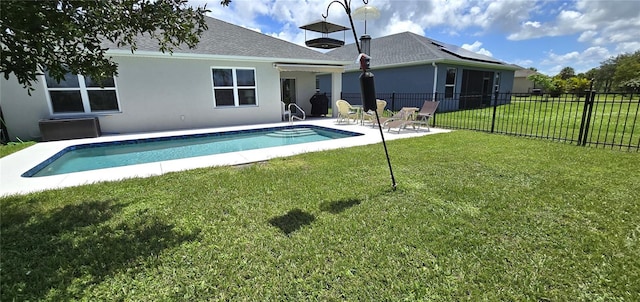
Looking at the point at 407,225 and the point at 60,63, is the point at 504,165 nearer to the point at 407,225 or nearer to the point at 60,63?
the point at 407,225

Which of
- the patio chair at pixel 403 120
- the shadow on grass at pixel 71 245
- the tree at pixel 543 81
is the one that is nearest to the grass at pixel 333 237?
the shadow on grass at pixel 71 245

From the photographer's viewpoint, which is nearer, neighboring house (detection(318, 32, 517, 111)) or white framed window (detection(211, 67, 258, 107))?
white framed window (detection(211, 67, 258, 107))

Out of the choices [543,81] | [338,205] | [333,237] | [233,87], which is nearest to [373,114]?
[233,87]

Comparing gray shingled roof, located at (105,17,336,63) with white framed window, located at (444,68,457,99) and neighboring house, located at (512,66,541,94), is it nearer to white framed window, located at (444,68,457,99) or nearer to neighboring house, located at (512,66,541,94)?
white framed window, located at (444,68,457,99)

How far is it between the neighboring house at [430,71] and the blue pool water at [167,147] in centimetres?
911

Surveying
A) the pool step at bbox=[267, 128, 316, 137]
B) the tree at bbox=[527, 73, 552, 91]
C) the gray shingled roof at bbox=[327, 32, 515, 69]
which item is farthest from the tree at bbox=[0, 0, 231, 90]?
the tree at bbox=[527, 73, 552, 91]

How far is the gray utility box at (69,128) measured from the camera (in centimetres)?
895

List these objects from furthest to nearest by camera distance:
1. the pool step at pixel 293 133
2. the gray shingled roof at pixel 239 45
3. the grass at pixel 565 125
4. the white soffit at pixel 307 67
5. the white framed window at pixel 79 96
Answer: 1. the white soffit at pixel 307 67
2. the pool step at pixel 293 133
3. the gray shingled roof at pixel 239 45
4. the white framed window at pixel 79 96
5. the grass at pixel 565 125

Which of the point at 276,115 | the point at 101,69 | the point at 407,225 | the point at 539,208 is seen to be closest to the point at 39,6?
the point at 101,69

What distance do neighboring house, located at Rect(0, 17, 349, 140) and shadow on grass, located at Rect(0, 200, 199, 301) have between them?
766 cm

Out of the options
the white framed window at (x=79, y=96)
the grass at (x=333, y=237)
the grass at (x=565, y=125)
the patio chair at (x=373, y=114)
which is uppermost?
the white framed window at (x=79, y=96)

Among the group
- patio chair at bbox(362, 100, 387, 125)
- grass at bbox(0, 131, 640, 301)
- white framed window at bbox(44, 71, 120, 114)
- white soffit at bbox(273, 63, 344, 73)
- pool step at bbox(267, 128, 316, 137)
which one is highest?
white soffit at bbox(273, 63, 344, 73)

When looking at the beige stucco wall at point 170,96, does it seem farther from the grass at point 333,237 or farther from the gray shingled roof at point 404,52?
the gray shingled roof at point 404,52

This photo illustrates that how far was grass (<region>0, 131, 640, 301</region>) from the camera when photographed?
7.79 ft
